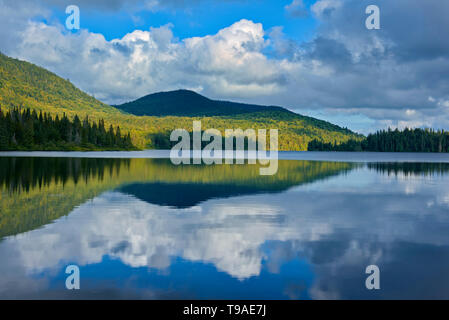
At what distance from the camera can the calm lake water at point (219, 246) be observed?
13.5 meters

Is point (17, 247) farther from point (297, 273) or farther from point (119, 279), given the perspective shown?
point (297, 273)

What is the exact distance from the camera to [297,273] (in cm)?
1512

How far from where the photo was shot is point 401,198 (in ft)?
124

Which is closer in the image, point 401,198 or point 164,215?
point 164,215

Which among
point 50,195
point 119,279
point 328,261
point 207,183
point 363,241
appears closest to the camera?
point 119,279

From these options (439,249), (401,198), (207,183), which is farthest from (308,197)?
(439,249)

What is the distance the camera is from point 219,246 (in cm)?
1898

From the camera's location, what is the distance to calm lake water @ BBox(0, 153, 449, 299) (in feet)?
44.4

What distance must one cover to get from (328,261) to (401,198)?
2453 cm

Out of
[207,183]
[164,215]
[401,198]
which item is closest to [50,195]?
[164,215]
